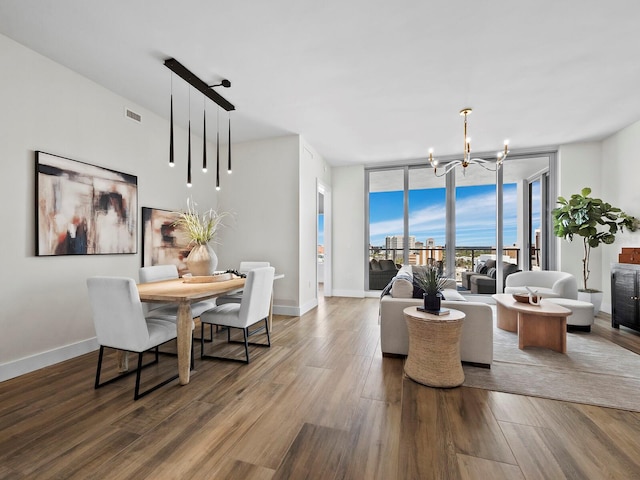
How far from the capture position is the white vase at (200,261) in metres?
3.01

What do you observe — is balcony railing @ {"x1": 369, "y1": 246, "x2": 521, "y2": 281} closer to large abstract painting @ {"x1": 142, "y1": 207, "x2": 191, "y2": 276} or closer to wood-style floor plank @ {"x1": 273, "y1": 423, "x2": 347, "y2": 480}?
large abstract painting @ {"x1": 142, "y1": 207, "x2": 191, "y2": 276}

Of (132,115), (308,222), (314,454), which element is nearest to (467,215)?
(308,222)

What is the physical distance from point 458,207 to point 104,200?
5902 millimetres

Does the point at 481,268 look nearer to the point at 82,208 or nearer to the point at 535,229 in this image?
the point at 535,229

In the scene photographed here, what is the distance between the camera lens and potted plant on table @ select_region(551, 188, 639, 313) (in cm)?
435

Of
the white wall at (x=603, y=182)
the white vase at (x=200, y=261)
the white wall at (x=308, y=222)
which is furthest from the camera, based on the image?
the white wall at (x=308, y=222)

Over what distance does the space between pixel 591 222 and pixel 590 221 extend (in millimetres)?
19

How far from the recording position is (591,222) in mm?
4414

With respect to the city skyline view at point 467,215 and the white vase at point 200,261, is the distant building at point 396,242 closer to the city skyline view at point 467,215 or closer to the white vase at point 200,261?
the city skyline view at point 467,215

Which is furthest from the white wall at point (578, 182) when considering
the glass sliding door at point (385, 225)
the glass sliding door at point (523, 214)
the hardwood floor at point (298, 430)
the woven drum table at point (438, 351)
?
the woven drum table at point (438, 351)

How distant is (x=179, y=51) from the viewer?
2695mm

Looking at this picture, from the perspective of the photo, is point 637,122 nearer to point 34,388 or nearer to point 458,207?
point 458,207

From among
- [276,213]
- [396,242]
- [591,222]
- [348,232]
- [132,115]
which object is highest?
[132,115]

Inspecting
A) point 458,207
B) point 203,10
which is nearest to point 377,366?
point 203,10
